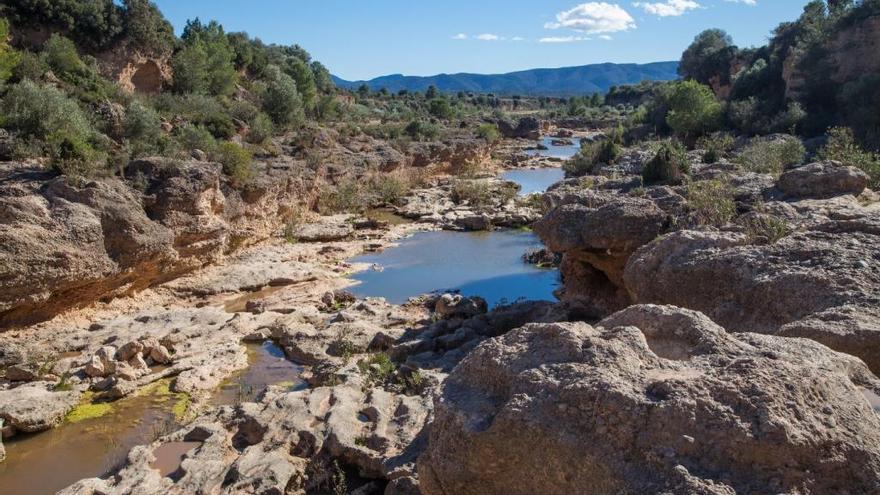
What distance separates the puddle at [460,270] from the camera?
17.0m

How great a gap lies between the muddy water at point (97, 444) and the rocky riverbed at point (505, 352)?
0.63 ft

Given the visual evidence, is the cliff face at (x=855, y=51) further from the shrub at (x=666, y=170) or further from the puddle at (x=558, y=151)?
the puddle at (x=558, y=151)

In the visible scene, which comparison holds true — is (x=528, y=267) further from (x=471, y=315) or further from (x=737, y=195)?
(x=737, y=195)

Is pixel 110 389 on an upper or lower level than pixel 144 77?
lower

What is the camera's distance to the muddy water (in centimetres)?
815

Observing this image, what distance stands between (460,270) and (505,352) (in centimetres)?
1511

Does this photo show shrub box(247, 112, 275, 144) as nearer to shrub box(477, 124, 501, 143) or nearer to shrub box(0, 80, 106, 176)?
shrub box(0, 80, 106, 176)

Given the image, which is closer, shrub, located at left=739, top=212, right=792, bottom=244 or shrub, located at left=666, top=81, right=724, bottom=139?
shrub, located at left=739, top=212, right=792, bottom=244

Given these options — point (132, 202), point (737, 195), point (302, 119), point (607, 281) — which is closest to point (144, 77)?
point (302, 119)

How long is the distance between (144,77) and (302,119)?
7462mm

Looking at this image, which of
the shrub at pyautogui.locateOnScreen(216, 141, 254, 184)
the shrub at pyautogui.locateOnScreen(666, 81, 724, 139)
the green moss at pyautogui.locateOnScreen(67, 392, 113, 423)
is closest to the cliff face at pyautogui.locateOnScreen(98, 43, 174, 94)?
the shrub at pyautogui.locateOnScreen(216, 141, 254, 184)

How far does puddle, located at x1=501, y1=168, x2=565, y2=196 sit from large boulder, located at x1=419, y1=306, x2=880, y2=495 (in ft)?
96.6

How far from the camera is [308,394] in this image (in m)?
8.81

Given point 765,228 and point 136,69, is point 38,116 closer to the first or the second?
point 136,69
